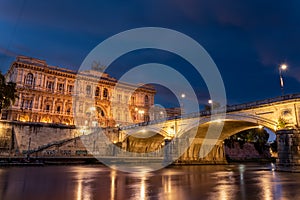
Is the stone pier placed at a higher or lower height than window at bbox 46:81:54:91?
lower

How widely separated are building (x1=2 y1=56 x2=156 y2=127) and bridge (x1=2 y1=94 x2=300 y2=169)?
519 inches

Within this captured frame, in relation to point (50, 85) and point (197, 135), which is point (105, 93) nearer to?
point (50, 85)

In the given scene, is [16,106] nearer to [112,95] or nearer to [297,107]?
[112,95]

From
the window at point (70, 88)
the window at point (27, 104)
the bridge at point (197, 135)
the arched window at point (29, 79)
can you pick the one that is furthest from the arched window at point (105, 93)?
the window at point (27, 104)

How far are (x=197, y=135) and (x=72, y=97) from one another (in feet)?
137

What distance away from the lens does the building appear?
214ft

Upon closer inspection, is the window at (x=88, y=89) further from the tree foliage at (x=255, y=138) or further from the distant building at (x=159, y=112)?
the tree foliage at (x=255, y=138)

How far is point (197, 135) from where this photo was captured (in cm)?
5000

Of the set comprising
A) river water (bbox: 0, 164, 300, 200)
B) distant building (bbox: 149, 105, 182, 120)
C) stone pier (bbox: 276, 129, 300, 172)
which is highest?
distant building (bbox: 149, 105, 182, 120)

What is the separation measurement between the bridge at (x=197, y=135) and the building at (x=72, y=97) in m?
13.2

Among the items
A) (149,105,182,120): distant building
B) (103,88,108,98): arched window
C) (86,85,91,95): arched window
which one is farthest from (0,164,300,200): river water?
(149,105,182,120): distant building

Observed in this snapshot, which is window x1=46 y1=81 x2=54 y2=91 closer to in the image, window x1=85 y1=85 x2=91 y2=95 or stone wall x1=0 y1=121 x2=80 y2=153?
window x1=85 y1=85 x2=91 y2=95

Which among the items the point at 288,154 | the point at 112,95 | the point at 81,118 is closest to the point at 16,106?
the point at 81,118

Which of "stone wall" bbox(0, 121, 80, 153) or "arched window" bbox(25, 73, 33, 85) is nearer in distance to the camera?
"stone wall" bbox(0, 121, 80, 153)
